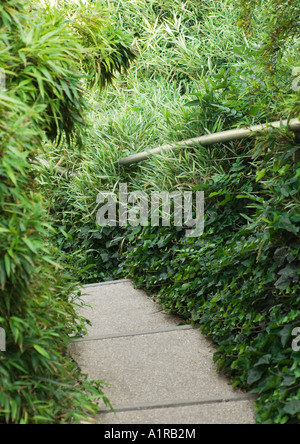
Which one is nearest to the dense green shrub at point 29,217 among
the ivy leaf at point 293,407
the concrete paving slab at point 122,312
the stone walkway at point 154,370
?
the stone walkway at point 154,370

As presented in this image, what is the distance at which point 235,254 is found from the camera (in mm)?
3014

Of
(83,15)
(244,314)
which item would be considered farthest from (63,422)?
(83,15)

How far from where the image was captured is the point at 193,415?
8.00 feet

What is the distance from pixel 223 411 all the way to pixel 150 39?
5005 millimetres

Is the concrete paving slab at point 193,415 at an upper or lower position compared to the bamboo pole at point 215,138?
lower

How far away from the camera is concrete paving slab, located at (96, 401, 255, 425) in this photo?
2400 mm

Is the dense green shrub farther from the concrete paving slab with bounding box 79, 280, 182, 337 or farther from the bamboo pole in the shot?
the bamboo pole

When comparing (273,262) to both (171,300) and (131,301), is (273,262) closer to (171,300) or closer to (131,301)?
(171,300)

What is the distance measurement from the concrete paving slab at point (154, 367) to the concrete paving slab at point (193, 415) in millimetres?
103

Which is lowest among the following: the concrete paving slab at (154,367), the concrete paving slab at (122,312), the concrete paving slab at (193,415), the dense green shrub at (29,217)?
the concrete paving slab at (193,415)

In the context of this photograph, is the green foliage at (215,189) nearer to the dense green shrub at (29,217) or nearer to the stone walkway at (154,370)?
the stone walkway at (154,370)

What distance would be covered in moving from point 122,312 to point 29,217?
6.21ft

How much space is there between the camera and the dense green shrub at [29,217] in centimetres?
199

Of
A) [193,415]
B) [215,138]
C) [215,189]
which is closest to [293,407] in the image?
[193,415]
